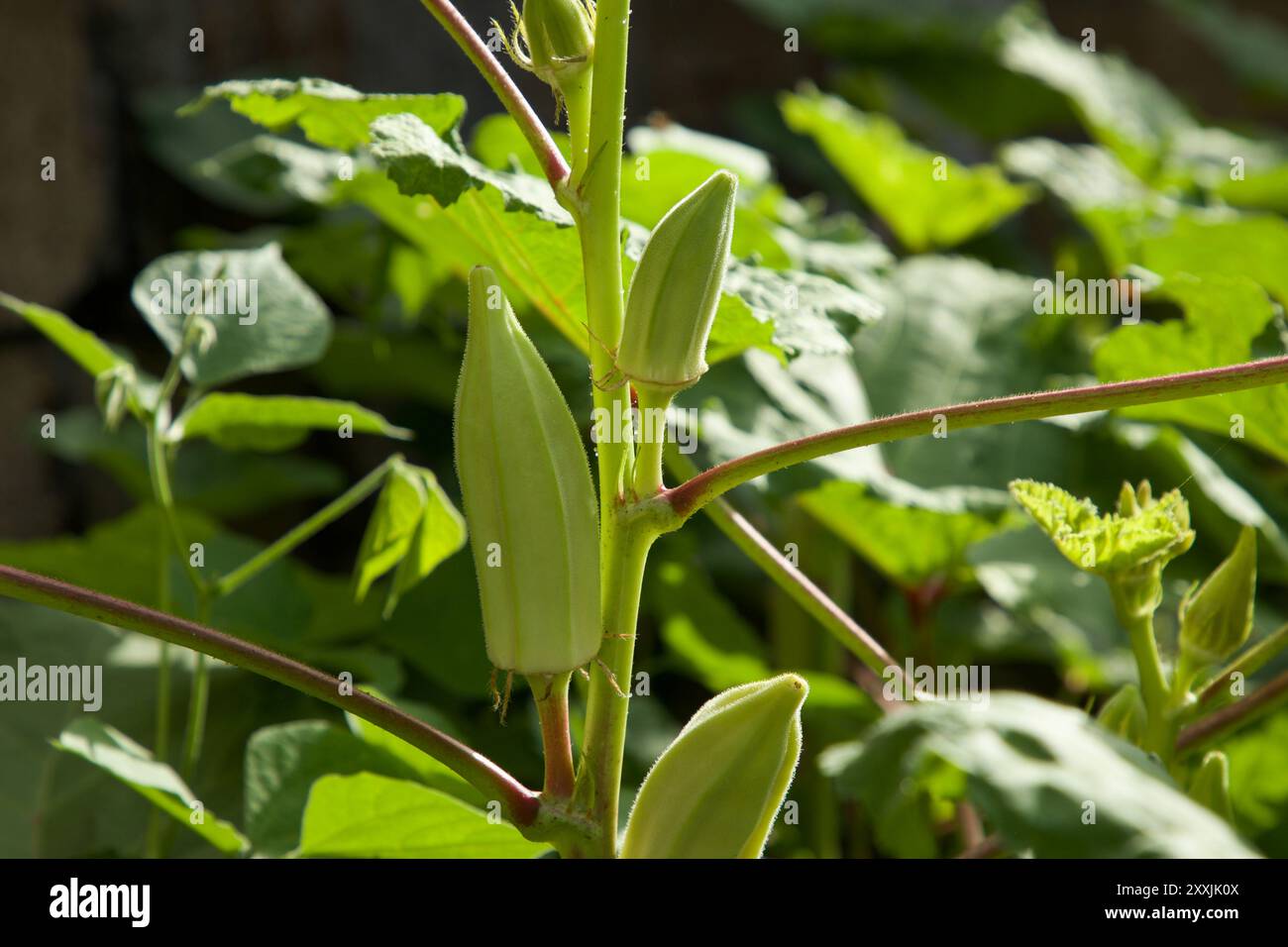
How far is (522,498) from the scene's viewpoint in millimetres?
443

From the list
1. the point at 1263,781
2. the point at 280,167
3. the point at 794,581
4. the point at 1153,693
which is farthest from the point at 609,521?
the point at 280,167

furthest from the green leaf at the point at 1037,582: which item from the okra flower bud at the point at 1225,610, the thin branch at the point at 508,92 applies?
the thin branch at the point at 508,92

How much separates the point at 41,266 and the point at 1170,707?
1.09 metres

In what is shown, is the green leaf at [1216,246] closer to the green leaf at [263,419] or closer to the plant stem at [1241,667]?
the plant stem at [1241,667]

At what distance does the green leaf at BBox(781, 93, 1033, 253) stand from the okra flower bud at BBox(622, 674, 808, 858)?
3.06ft

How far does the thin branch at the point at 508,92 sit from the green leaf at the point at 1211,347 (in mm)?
383

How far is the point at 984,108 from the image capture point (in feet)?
6.03

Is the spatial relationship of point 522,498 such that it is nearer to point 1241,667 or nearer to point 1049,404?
→ point 1049,404

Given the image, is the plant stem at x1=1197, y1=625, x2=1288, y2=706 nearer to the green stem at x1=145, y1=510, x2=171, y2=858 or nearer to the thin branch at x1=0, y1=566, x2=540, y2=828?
the thin branch at x1=0, y1=566, x2=540, y2=828

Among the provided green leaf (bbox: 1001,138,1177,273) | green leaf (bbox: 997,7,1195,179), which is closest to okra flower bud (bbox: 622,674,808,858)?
green leaf (bbox: 1001,138,1177,273)

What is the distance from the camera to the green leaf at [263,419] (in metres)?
0.71
